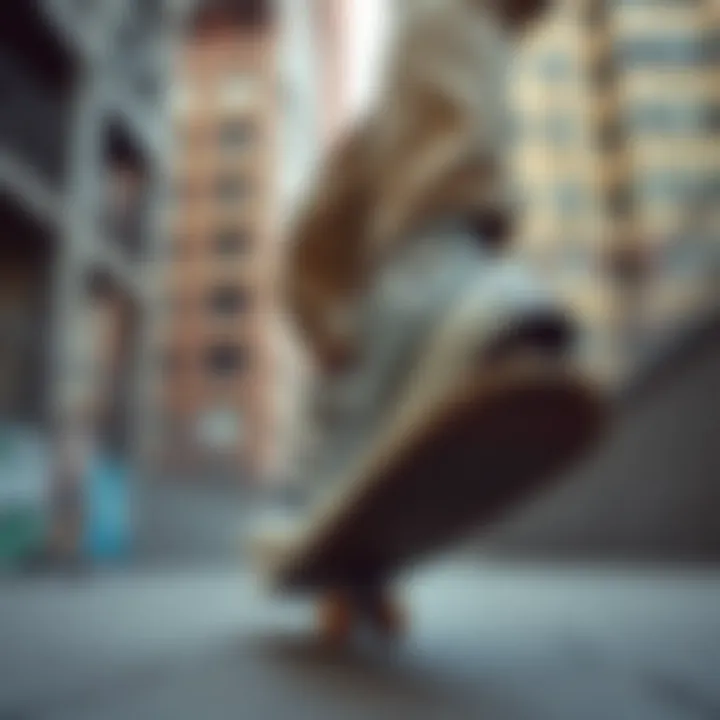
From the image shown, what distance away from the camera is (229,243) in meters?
8.09

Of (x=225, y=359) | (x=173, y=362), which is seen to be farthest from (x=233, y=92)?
(x=173, y=362)

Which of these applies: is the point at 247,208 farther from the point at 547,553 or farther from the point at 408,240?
the point at 408,240

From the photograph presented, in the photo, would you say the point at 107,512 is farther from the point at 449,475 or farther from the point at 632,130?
the point at 632,130

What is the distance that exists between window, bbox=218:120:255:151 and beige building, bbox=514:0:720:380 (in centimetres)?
764

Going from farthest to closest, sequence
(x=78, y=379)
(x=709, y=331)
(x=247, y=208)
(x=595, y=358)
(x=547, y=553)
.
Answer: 1. (x=247, y=208)
2. (x=78, y=379)
3. (x=547, y=553)
4. (x=709, y=331)
5. (x=595, y=358)

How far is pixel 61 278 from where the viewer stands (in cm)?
271

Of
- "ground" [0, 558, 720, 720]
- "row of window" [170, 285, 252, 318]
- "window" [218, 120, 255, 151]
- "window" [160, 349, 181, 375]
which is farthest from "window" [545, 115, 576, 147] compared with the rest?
"window" [160, 349, 181, 375]

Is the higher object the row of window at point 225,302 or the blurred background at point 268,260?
the row of window at point 225,302

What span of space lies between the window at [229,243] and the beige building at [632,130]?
7.49m

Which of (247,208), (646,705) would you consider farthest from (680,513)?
(247,208)

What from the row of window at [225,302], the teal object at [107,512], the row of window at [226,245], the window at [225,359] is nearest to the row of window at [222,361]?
the window at [225,359]

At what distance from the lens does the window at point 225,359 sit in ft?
29.9

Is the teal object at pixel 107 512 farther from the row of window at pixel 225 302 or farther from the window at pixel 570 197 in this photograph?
the row of window at pixel 225 302

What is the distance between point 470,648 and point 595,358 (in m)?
0.20
